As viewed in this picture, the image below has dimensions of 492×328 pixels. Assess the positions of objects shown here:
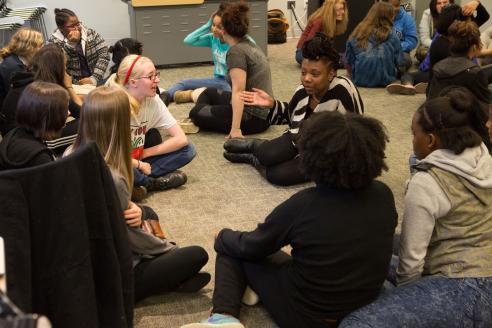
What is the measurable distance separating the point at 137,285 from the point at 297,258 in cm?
64

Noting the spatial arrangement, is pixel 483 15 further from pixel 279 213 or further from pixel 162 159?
pixel 279 213

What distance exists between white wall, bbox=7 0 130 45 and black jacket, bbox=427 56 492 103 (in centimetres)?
423

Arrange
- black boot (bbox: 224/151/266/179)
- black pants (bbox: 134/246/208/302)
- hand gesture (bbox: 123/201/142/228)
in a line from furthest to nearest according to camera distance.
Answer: black boot (bbox: 224/151/266/179)
black pants (bbox: 134/246/208/302)
hand gesture (bbox: 123/201/142/228)

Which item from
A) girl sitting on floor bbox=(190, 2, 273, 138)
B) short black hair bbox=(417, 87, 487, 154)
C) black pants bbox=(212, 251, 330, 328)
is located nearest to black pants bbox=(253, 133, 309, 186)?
girl sitting on floor bbox=(190, 2, 273, 138)

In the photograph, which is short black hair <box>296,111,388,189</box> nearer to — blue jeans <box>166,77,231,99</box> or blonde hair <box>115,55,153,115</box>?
blonde hair <box>115,55,153,115</box>

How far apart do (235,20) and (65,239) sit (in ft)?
8.30

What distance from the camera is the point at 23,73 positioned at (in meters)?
3.21

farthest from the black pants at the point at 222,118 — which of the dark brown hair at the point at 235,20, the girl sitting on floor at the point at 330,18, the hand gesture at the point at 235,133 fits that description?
the girl sitting on floor at the point at 330,18

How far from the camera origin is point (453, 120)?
2.02 metres

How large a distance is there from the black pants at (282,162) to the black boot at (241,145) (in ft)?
0.61

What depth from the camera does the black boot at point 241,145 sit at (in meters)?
3.59

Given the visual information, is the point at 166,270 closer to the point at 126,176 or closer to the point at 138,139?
the point at 126,176

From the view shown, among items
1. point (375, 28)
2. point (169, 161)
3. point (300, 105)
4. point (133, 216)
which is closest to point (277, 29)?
point (375, 28)

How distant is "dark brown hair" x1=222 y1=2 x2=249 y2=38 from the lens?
3.74 meters
